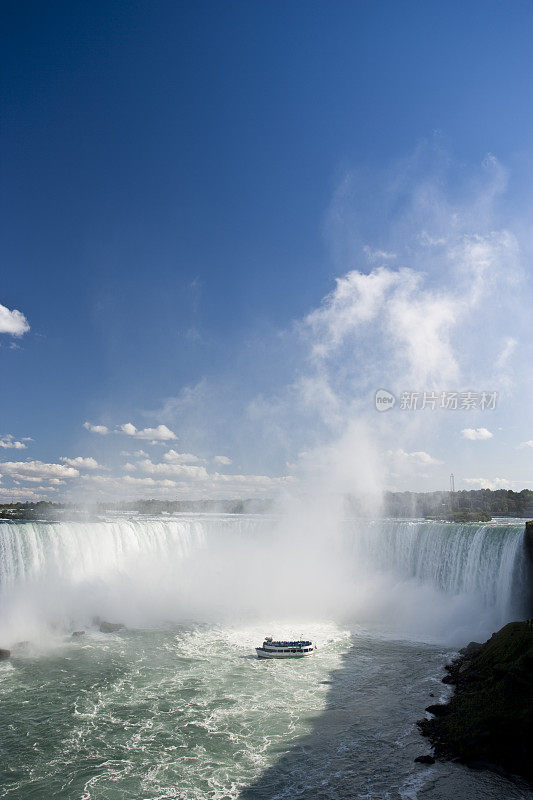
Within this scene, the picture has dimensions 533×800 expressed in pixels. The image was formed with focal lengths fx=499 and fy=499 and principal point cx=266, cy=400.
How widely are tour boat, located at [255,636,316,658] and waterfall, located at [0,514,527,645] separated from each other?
9385 millimetres

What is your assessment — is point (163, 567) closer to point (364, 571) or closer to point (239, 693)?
point (364, 571)

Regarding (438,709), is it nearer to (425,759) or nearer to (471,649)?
(425,759)

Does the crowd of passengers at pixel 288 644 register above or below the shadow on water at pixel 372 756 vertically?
below

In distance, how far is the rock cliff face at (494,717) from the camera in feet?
44.4

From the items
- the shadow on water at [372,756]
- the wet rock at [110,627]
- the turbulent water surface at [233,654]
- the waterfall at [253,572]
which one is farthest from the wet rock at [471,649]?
the wet rock at [110,627]

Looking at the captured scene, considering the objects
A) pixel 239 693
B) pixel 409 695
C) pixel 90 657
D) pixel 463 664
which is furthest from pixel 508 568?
pixel 90 657

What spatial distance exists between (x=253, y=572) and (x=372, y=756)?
29.8m

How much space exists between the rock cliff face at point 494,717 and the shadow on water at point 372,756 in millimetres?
553

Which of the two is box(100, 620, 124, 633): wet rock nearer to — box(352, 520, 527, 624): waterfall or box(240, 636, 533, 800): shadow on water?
box(240, 636, 533, 800): shadow on water

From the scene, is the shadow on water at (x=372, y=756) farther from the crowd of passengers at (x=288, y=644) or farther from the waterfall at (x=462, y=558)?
the waterfall at (x=462, y=558)

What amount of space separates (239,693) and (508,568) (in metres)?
17.4

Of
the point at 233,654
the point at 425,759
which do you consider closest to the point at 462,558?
the point at 233,654

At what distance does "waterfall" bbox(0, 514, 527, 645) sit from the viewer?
29578mm

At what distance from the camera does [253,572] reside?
43250mm
